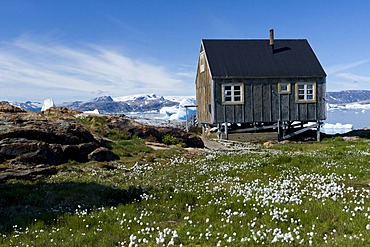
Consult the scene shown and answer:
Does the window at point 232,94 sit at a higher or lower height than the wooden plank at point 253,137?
higher

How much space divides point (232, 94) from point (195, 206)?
28341mm

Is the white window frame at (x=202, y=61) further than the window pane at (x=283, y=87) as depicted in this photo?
Yes

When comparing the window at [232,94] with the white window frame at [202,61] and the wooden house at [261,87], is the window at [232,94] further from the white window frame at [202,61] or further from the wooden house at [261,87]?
the white window frame at [202,61]

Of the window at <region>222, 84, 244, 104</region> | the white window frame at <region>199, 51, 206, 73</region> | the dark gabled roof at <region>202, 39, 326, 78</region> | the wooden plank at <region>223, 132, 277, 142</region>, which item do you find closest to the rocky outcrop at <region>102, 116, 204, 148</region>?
the window at <region>222, 84, 244, 104</region>

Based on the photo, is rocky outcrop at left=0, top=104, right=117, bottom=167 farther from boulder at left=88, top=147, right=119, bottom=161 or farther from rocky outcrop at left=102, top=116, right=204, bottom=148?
rocky outcrop at left=102, top=116, right=204, bottom=148

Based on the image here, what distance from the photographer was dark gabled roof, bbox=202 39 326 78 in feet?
124

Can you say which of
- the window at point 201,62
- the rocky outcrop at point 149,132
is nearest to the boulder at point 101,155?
the rocky outcrop at point 149,132

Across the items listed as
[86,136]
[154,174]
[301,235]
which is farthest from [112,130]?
[301,235]

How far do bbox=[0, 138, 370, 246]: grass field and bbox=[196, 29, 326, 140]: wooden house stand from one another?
21.1 m

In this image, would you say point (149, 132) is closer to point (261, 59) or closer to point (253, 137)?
point (253, 137)

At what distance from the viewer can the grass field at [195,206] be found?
736cm

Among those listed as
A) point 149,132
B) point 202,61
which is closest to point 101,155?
point 149,132

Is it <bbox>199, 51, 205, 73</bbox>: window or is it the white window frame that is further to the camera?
<bbox>199, 51, 205, 73</bbox>: window

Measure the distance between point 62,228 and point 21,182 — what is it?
6.40 metres
